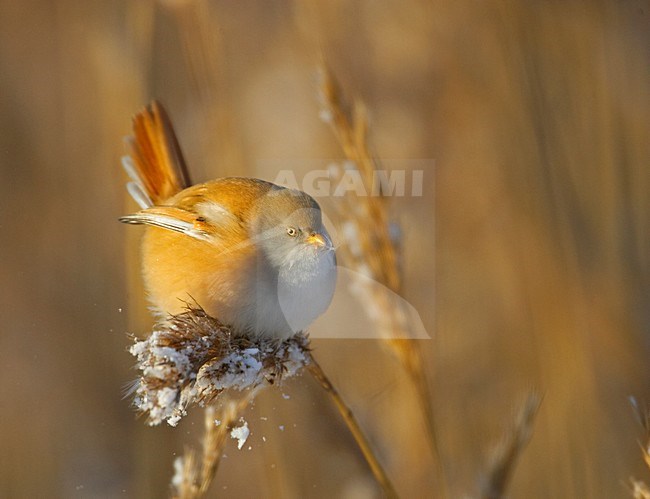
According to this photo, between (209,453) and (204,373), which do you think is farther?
(209,453)

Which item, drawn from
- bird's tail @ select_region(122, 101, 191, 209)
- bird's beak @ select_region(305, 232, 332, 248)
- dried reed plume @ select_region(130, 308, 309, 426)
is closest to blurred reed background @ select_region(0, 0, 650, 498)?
bird's tail @ select_region(122, 101, 191, 209)

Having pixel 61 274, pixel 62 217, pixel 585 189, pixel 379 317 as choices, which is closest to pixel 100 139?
pixel 62 217

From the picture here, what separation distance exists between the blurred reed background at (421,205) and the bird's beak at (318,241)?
0.52 m

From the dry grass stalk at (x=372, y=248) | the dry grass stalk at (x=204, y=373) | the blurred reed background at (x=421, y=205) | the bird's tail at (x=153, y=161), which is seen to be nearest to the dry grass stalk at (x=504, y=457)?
the dry grass stalk at (x=372, y=248)

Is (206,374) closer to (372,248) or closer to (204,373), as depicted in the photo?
(204,373)

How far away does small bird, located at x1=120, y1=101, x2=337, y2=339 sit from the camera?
1144 millimetres

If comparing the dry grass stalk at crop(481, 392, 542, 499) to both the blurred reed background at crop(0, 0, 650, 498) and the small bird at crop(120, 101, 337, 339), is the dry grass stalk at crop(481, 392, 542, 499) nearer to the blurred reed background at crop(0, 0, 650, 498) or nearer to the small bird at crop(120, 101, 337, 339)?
the small bird at crop(120, 101, 337, 339)

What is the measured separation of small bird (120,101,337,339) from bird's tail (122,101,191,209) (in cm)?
20

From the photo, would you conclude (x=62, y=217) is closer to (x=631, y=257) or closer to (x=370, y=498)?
(x=370, y=498)

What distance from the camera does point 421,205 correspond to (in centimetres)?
163

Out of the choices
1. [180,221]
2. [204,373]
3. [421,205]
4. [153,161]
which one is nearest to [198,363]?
[204,373]

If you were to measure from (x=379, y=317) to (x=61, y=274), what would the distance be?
3.84 ft

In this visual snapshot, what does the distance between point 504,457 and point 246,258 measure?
551 mm

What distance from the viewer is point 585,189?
211 centimetres
